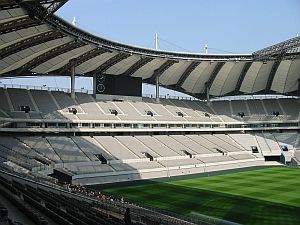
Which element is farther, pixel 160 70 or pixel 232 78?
pixel 232 78

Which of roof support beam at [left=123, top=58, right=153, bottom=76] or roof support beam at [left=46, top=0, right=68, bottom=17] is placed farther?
roof support beam at [left=123, top=58, right=153, bottom=76]

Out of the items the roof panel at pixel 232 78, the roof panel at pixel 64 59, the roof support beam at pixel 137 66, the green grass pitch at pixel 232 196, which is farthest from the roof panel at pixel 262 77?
the roof panel at pixel 64 59

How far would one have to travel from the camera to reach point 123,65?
5462 cm

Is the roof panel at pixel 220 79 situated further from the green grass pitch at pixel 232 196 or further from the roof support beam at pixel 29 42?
the roof support beam at pixel 29 42

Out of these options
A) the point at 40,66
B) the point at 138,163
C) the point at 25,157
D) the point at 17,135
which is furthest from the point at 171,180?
the point at 40,66

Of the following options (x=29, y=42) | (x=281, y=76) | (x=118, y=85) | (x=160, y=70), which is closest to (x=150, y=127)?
(x=118, y=85)

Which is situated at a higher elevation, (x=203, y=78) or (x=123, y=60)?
(x=123, y=60)

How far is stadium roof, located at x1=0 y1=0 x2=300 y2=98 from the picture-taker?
3127cm

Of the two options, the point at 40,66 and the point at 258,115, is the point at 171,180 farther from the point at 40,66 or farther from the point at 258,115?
the point at 258,115

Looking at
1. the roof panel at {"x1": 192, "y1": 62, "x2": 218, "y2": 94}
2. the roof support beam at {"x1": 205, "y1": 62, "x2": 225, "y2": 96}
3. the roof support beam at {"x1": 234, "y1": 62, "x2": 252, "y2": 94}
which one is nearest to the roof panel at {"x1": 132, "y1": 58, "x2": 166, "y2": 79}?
the roof panel at {"x1": 192, "y1": 62, "x2": 218, "y2": 94}

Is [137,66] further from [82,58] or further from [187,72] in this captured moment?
[82,58]

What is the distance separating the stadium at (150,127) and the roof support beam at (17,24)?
153 millimetres

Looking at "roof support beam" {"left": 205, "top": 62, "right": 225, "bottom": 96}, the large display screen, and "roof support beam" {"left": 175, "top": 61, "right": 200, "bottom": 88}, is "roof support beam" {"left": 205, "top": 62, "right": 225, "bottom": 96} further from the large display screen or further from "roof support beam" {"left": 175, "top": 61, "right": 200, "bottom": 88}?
the large display screen

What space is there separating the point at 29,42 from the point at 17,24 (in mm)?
6560
